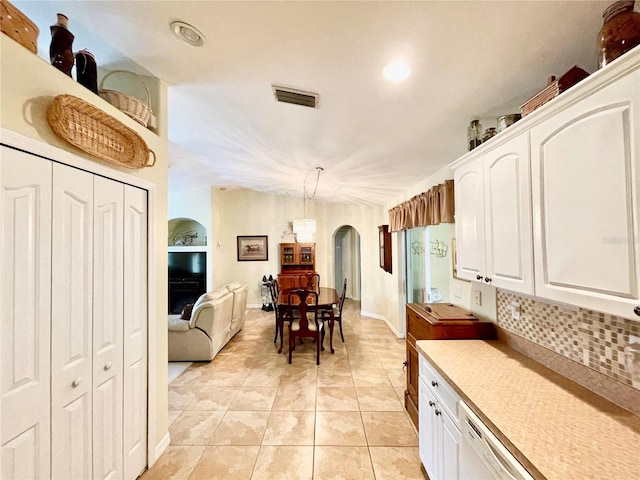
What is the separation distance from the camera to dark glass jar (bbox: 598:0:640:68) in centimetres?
85

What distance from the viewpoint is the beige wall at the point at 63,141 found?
104 cm

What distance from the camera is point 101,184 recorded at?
1.45m

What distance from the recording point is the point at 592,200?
0.90m

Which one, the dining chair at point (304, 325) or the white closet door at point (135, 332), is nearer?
the white closet door at point (135, 332)

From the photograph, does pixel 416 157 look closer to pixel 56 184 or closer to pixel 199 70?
pixel 199 70

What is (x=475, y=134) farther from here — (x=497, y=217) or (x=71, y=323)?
(x=71, y=323)

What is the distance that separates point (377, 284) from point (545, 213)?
15.2ft

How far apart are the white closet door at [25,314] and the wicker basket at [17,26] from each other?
48 cm

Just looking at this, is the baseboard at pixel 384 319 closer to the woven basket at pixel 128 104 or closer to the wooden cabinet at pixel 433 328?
the wooden cabinet at pixel 433 328

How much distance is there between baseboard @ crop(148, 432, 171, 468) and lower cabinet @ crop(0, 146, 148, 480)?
102 mm

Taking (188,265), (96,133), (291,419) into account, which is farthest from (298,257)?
(96,133)

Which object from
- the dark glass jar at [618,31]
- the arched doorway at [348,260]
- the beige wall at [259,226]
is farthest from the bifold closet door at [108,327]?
the arched doorway at [348,260]

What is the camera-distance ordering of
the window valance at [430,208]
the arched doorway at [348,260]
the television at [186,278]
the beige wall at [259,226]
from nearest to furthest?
the window valance at [430,208]
the television at [186,278]
the beige wall at [259,226]
the arched doorway at [348,260]

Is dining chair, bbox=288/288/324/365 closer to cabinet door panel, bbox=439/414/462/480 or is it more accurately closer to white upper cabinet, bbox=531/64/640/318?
cabinet door panel, bbox=439/414/462/480
